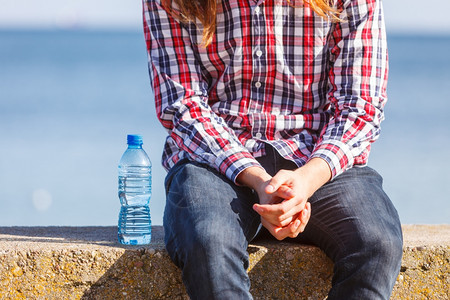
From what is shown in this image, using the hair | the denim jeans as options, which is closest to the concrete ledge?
the denim jeans

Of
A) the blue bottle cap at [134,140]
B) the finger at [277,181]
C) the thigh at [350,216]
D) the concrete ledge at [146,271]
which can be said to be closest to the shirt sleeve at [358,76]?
the thigh at [350,216]

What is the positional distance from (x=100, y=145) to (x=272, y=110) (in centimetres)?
595

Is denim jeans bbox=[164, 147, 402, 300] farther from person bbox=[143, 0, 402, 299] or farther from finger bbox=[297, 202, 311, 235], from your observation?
finger bbox=[297, 202, 311, 235]

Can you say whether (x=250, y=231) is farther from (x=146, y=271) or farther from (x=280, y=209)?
(x=146, y=271)

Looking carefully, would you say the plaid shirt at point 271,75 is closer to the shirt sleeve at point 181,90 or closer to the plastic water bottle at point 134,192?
the shirt sleeve at point 181,90

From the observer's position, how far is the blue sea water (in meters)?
6.09

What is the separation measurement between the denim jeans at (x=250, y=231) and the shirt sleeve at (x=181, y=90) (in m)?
0.09

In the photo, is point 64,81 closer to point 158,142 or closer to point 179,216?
point 158,142

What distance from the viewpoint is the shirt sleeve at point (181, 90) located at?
2533 millimetres

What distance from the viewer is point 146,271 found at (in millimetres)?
2490

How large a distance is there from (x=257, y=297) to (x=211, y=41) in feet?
3.15

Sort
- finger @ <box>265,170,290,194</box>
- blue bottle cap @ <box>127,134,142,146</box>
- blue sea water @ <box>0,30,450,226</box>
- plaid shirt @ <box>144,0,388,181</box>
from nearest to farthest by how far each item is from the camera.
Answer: finger @ <box>265,170,290,194</box>, plaid shirt @ <box>144,0,388,181</box>, blue bottle cap @ <box>127,134,142,146</box>, blue sea water @ <box>0,30,450,226</box>

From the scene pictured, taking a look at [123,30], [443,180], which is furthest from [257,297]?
[123,30]

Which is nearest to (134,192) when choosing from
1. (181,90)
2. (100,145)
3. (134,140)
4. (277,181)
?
(134,140)
